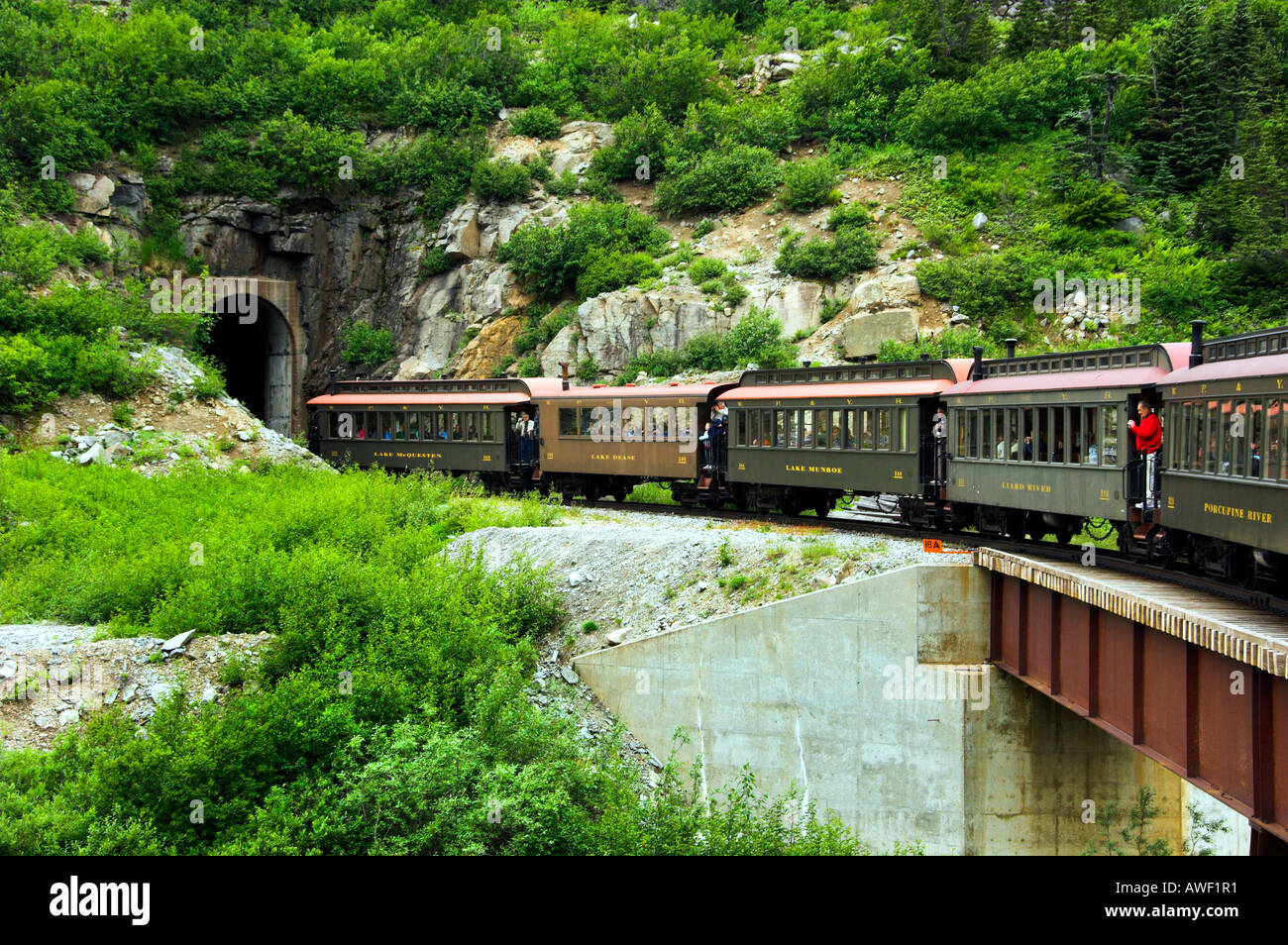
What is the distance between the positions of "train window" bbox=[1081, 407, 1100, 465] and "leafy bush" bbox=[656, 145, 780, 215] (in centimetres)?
3771

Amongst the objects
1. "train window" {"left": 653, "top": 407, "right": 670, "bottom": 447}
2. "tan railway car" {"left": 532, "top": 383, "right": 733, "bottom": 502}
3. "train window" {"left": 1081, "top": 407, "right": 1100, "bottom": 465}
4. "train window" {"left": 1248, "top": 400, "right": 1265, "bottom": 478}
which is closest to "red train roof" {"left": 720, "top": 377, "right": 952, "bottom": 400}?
"tan railway car" {"left": 532, "top": 383, "right": 733, "bottom": 502}

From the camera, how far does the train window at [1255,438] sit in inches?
554

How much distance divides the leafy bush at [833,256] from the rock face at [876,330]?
3.83 meters

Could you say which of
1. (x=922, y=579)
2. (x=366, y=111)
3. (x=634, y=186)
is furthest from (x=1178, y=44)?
(x=922, y=579)

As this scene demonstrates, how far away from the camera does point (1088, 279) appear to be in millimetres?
43875

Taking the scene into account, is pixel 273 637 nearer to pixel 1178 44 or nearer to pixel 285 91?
pixel 285 91

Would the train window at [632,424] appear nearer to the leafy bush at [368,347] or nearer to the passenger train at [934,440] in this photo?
the passenger train at [934,440]

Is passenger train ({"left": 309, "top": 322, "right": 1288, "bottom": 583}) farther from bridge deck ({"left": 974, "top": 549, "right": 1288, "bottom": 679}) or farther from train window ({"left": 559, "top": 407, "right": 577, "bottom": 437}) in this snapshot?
bridge deck ({"left": 974, "top": 549, "right": 1288, "bottom": 679})

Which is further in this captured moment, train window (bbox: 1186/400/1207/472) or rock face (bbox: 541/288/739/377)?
rock face (bbox: 541/288/739/377)

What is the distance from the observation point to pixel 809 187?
52656 millimetres

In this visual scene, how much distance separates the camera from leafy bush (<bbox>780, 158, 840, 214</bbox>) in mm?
52625

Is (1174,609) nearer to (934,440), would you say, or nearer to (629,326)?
(934,440)

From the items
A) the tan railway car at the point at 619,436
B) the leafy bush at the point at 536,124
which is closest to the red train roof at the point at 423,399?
the tan railway car at the point at 619,436
